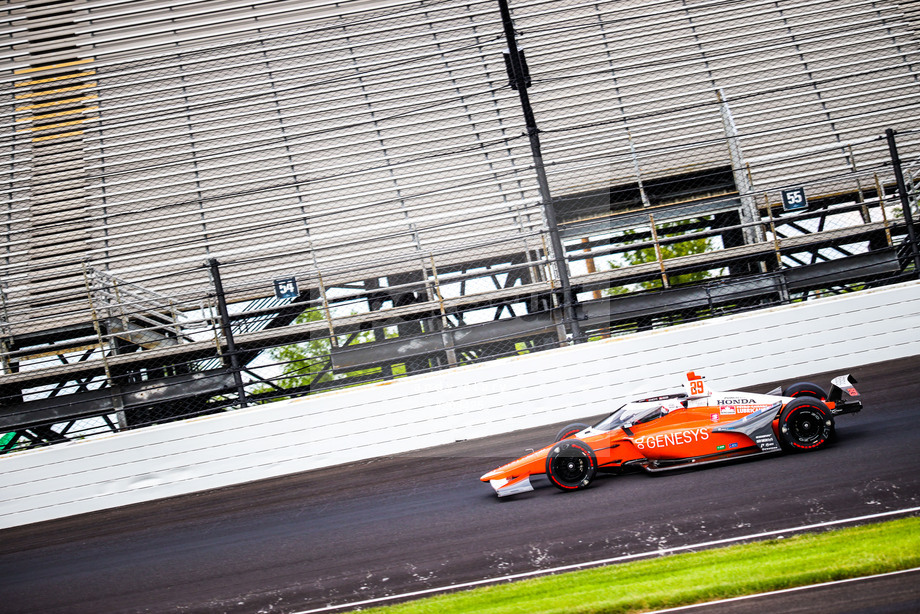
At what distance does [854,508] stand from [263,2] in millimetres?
14431

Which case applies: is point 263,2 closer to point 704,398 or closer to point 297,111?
point 297,111

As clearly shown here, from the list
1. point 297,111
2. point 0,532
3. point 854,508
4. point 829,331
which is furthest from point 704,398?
point 297,111

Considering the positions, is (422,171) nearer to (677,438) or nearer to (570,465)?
(570,465)

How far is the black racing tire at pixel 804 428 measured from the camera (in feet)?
18.5

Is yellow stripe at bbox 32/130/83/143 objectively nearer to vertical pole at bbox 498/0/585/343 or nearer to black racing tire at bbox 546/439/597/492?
vertical pole at bbox 498/0/585/343

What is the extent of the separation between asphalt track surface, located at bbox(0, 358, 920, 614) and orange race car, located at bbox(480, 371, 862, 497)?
0.44 ft

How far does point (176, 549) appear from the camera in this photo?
6207 mm

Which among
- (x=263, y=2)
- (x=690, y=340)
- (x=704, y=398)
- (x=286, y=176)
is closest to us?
(x=704, y=398)

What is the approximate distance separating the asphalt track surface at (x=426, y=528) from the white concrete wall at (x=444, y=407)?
0.73 m

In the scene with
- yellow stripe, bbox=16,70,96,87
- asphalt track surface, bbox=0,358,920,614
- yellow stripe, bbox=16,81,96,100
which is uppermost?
yellow stripe, bbox=16,70,96,87

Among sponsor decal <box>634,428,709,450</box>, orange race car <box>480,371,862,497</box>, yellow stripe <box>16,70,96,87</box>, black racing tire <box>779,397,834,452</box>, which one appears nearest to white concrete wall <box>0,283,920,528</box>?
orange race car <box>480,371,862,497</box>

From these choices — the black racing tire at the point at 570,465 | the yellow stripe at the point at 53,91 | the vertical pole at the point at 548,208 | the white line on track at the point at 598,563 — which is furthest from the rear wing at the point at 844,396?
the yellow stripe at the point at 53,91

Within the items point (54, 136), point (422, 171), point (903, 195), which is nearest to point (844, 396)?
point (903, 195)

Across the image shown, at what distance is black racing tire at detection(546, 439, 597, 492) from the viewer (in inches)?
231
